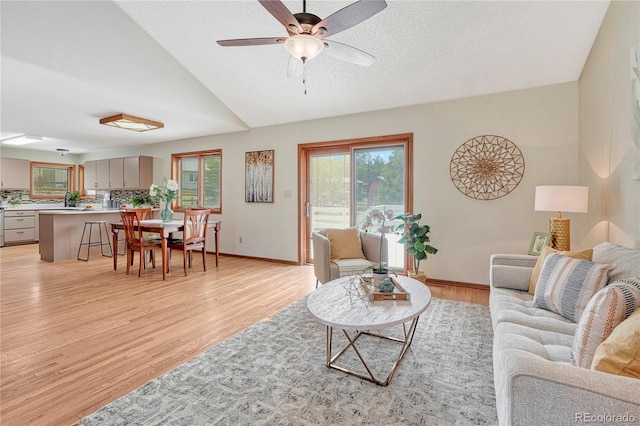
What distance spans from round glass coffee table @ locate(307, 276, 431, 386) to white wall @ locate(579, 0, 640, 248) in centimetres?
141

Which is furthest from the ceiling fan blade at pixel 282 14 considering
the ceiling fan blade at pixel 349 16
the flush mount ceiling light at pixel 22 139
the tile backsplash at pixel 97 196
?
the flush mount ceiling light at pixel 22 139

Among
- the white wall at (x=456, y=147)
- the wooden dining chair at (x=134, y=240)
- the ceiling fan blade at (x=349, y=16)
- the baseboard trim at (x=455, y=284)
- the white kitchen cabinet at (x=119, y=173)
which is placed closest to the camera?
the ceiling fan blade at (x=349, y=16)

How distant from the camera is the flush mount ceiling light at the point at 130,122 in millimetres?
4645

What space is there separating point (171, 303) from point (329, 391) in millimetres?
2220

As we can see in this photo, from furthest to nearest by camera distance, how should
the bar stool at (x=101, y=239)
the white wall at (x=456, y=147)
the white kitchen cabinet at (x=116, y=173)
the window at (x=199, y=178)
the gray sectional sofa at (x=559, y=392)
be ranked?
the white kitchen cabinet at (x=116, y=173) < the window at (x=199, y=178) < the bar stool at (x=101, y=239) < the white wall at (x=456, y=147) < the gray sectional sofa at (x=559, y=392)

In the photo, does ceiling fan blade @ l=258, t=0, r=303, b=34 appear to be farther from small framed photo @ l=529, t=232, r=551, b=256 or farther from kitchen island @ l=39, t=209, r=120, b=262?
kitchen island @ l=39, t=209, r=120, b=262

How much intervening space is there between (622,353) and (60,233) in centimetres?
700

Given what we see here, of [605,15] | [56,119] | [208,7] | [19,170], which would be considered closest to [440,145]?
[605,15]

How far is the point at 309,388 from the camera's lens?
1.77 metres

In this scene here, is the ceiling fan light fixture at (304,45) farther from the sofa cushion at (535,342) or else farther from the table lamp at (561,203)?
the table lamp at (561,203)

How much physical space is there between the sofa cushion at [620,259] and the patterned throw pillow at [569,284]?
40 millimetres

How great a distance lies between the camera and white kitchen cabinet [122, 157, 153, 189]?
22.5 ft

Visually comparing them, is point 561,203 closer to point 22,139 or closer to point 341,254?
point 341,254

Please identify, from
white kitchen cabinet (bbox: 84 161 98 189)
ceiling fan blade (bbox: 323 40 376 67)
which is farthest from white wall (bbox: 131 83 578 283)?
white kitchen cabinet (bbox: 84 161 98 189)
